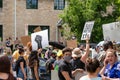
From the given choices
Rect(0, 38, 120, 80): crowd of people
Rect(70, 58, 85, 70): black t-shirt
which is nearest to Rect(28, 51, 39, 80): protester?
Rect(0, 38, 120, 80): crowd of people

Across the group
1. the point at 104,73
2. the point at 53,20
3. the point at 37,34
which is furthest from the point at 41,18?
the point at 104,73

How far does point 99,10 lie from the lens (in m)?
31.4

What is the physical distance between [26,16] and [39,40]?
2675 cm

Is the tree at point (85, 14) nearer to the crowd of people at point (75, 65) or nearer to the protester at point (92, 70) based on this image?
the crowd of people at point (75, 65)

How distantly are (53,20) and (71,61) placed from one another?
31.9 meters

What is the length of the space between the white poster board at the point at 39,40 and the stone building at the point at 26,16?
2526 cm

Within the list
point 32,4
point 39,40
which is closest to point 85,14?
point 39,40

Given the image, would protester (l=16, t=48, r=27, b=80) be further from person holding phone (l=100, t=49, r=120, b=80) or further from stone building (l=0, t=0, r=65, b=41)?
stone building (l=0, t=0, r=65, b=41)

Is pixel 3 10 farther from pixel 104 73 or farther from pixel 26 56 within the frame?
pixel 104 73

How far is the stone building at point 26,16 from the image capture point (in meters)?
42.8

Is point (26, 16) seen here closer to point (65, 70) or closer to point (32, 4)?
point (32, 4)

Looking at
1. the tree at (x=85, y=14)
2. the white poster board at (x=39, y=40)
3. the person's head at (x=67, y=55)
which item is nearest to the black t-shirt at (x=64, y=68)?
the person's head at (x=67, y=55)

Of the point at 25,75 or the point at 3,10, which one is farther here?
the point at 3,10

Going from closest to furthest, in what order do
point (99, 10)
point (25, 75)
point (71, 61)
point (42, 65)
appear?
point (71, 61) < point (25, 75) < point (42, 65) < point (99, 10)
